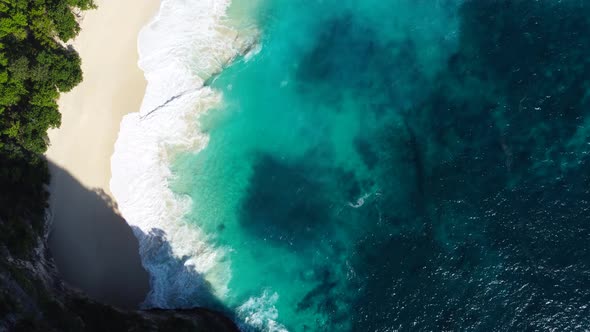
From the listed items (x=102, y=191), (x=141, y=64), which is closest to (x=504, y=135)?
(x=141, y=64)

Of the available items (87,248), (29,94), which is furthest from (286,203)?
(29,94)

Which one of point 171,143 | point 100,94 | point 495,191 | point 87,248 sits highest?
point 495,191

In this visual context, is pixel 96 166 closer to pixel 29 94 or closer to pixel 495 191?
pixel 29 94

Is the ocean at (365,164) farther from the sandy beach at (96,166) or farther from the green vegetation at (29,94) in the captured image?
the green vegetation at (29,94)

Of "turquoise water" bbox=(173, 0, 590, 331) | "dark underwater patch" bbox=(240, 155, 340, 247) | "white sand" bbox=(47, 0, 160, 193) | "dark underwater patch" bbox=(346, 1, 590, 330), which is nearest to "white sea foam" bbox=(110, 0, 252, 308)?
"white sand" bbox=(47, 0, 160, 193)

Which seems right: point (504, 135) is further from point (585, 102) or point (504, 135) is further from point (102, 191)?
point (102, 191)

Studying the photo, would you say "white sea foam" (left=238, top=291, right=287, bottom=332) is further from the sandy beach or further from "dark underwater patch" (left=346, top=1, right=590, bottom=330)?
the sandy beach

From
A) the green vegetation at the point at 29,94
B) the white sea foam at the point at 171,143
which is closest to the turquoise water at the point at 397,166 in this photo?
the white sea foam at the point at 171,143
